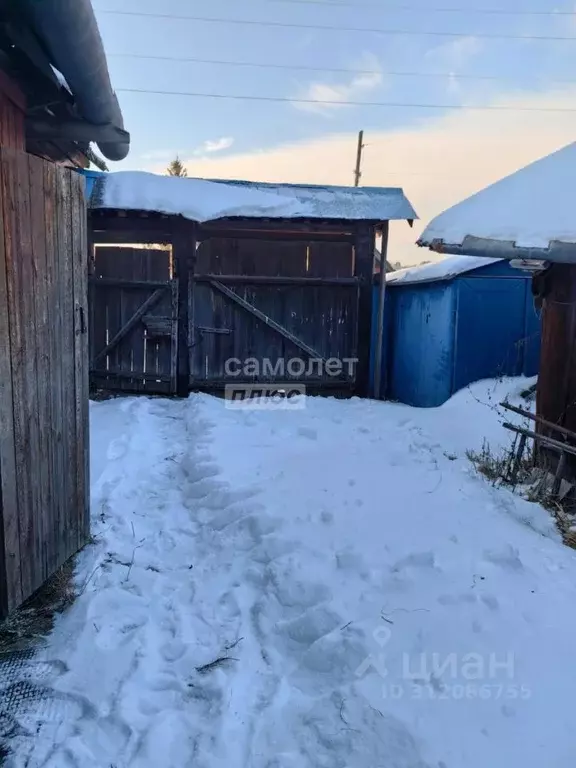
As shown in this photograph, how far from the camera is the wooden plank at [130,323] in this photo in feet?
24.4

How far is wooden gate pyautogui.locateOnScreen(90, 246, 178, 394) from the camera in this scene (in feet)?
24.5

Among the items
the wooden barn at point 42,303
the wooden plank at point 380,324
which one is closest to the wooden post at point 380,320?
the wooden plank at point 380,324

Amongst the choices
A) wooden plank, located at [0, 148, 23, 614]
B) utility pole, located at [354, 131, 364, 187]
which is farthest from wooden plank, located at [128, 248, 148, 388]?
utility pole, located at [354, 131, 364, 187]

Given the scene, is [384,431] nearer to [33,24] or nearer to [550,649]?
[550,649]

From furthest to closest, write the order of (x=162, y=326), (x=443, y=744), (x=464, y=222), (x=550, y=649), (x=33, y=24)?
(x=162, y=326) < (x=464, y=222) < (x=33, y=24) < (x=550, y=649) < (x=443, y=744)

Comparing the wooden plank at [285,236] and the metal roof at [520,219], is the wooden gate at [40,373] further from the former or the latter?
the wooden plank at [285,236]

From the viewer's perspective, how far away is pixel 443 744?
1.78 meters

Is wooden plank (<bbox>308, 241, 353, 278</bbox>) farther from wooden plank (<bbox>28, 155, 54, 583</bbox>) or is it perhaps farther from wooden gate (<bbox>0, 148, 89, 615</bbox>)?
wooden plank (<bbox>28, 155, 54, 583</bbox>)

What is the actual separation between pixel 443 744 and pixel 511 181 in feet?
11.9

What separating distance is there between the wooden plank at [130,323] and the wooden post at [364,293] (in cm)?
259

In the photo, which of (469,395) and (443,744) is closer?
(443,744)

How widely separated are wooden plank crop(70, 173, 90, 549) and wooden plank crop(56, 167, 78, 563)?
→ 0.12ft

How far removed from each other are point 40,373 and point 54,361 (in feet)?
0.51

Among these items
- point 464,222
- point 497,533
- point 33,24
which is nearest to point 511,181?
point 464,222
